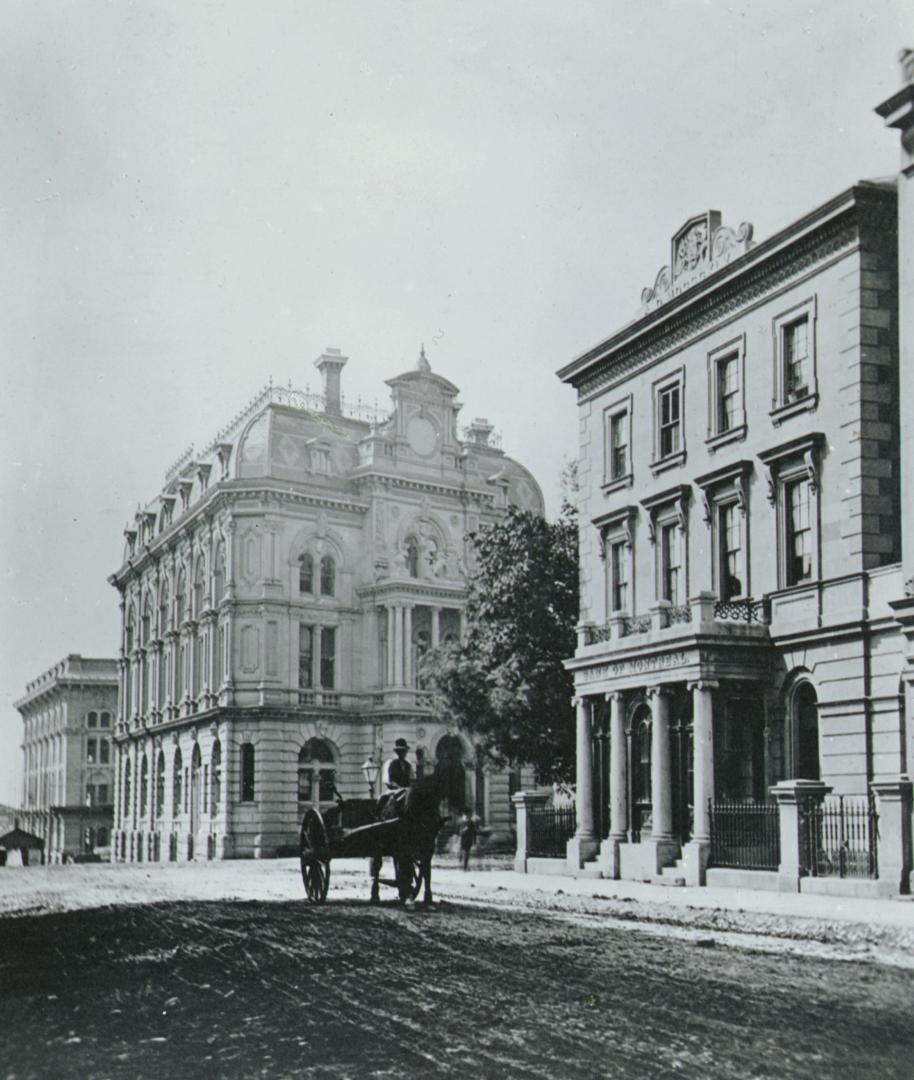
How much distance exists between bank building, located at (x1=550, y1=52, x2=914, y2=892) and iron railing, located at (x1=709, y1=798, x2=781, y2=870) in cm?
4

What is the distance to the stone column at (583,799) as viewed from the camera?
29188 millimetres

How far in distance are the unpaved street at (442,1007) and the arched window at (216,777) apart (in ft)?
135

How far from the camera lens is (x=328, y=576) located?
190 feet

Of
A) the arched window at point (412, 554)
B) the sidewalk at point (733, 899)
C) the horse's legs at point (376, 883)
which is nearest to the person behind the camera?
the sidewalk at point (733, 899)

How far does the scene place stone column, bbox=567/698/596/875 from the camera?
95.8 feet

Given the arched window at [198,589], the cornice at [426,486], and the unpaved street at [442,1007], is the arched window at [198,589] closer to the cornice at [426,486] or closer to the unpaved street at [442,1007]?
the cornice at [426,486]

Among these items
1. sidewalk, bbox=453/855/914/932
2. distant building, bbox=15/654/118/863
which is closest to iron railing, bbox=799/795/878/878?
sidewalk, bbox=453/855/914/932

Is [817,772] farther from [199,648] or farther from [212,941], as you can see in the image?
[199,648]

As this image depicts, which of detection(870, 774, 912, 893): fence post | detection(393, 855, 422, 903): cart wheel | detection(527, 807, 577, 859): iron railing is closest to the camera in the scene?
detection(870, 774, 912, 893): fence post

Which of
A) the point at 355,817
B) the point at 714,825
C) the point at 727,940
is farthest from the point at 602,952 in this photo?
the point at 714,825

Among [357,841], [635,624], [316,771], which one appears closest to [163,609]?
[316,771]

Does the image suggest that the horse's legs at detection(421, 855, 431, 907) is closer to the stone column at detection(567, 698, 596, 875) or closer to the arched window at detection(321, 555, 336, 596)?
the stone column at detection(567, 698, 596, 875)

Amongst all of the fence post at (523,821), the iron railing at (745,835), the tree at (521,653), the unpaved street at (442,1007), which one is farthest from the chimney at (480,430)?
the unpaved street at (442,1007)

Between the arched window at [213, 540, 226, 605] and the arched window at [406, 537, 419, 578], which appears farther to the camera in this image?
the arched window at [406, 537, 419, 578]
